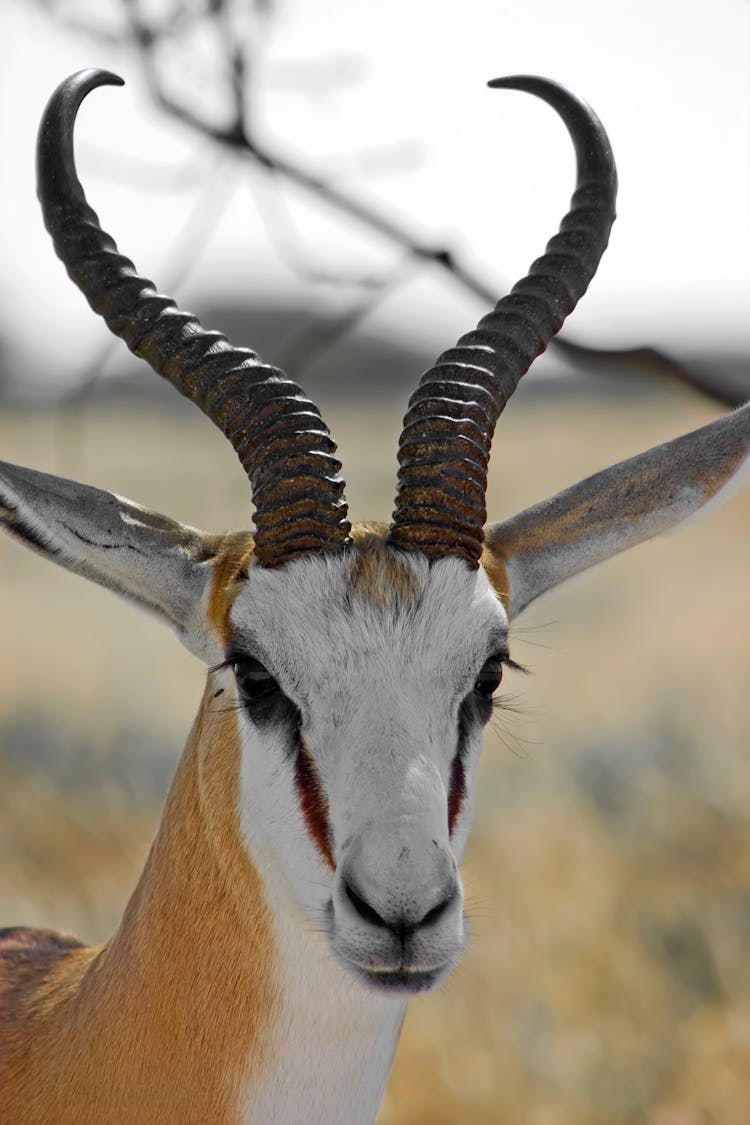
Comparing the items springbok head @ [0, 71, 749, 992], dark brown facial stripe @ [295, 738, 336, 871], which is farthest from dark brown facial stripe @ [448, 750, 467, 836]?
dark brown facial stripe @ [295, 738, 336, 871]

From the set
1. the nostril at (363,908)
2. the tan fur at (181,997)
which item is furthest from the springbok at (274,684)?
the nostril at (363,908)

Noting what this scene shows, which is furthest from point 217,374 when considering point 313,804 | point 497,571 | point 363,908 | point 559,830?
point 559,830

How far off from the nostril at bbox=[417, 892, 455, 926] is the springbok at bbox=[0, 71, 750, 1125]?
0.21 metres

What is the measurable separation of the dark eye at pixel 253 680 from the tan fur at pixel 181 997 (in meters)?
0.15

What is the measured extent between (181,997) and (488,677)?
127 centimetres

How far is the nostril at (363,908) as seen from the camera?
11.6 ft

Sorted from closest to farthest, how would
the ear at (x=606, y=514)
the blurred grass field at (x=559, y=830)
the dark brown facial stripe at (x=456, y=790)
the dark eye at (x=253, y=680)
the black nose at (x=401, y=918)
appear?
the black nose at (x=401, y=918), the dark brown facial stripe at (x=456, y=790), the dark eye at (x=253, y=680), the ear at (x=606, y=514), the blurred grass field at (x=559, y=830)

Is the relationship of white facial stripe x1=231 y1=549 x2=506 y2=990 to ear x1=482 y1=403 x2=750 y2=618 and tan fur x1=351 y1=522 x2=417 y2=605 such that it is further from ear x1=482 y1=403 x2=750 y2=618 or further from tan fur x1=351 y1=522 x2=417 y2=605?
ear x1=482 y1=403 x2=750 y2=618

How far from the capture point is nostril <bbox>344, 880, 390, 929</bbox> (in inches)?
139

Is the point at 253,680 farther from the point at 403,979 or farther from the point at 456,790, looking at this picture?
the point at 403,979

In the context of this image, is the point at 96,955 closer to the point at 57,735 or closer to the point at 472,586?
the point at 472,586

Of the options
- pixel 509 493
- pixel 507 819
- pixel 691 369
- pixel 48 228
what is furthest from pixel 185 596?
pixel 509 493

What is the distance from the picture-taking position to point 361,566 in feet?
13.9

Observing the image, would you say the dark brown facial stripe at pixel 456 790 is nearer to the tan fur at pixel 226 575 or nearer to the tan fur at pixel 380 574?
the tan fur at pixel 380 574
